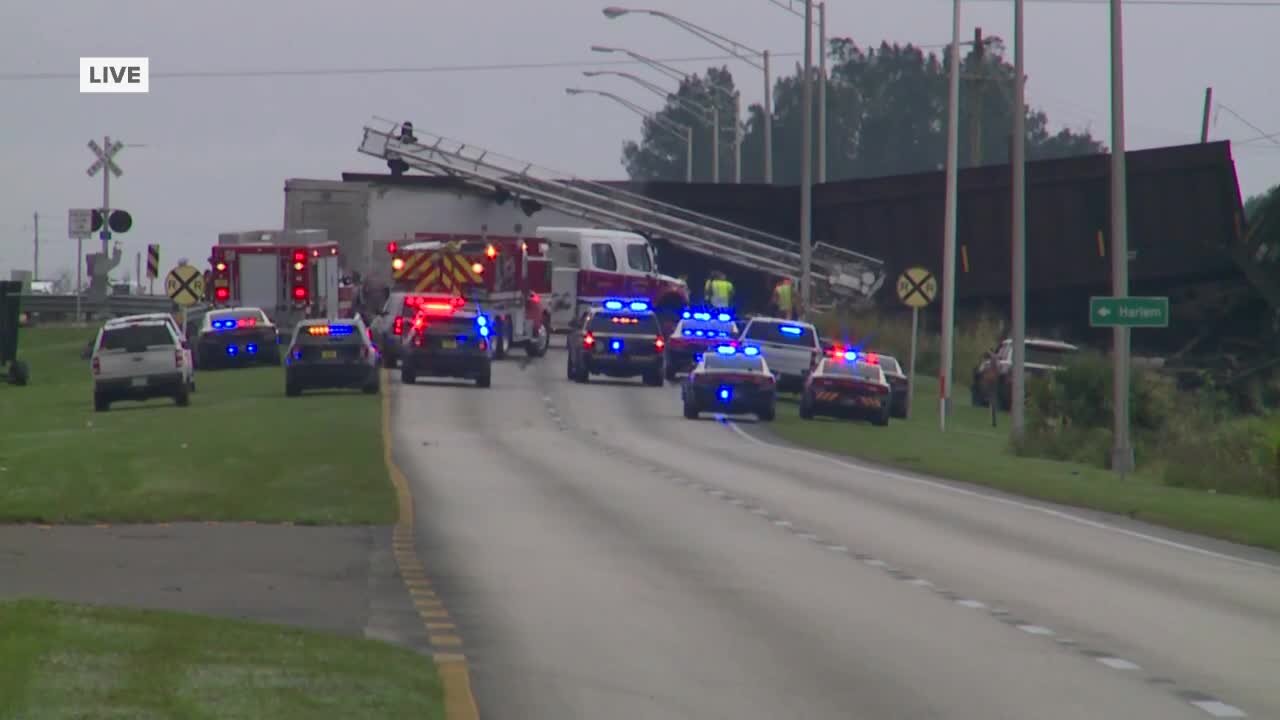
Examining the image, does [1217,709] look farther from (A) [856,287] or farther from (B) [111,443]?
(A) [856,287]

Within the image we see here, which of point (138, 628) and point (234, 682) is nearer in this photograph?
point (234, 682)

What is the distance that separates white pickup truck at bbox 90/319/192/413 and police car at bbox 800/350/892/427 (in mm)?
13421

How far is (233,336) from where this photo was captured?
200 feet

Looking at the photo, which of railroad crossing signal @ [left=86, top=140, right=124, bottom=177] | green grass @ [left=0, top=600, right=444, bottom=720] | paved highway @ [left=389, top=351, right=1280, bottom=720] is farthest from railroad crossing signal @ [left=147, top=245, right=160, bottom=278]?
green grass @ [left=0, top=600, right=444, bottom=720]

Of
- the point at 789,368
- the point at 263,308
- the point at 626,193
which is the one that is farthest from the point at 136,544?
the point at 626,193

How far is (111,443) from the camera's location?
34719 mm

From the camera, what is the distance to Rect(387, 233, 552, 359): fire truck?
59406 mm

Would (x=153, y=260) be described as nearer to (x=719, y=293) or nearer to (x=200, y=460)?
(x=719, y=293)

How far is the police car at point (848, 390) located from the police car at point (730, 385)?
1.03m

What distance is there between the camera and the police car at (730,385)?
49.1 meters


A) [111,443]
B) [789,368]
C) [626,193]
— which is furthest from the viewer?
[626,193]

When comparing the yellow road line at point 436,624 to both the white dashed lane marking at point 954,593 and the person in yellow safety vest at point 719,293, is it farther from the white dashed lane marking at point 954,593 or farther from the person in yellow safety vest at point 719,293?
the person in yellow safety vest at point 719,293

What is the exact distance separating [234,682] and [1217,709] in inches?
200

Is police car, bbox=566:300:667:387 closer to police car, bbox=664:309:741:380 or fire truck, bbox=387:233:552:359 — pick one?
police car, bbox=664:309:741:380
